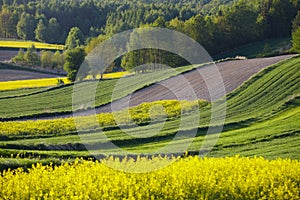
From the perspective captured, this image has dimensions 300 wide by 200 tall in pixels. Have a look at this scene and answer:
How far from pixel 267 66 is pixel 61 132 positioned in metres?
24.1

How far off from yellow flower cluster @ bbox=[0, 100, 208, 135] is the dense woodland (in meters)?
38.8

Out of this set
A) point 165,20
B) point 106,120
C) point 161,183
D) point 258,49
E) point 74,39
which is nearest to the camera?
point 161,183

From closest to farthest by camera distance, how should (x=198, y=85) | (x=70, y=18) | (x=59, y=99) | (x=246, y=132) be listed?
(x=246, y=132) → (x=198, y=85) → (x=59, y=99) → (x=70, y=18)

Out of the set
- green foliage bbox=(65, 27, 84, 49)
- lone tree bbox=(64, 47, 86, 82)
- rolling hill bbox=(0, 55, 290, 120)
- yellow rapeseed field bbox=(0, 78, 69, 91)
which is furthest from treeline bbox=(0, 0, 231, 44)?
rolling hill bbox=(0, 55, 290, 120)

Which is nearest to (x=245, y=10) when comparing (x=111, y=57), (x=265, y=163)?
(x=111, y=57)

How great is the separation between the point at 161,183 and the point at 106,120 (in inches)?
920

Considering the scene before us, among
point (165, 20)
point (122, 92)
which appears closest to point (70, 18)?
point (165, 20)

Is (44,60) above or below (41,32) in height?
below

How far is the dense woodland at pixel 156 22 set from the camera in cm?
9288

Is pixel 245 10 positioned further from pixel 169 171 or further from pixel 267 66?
pixel 169 171

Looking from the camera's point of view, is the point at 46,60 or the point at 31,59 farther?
the point at 46,60

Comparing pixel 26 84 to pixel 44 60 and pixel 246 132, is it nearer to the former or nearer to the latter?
pixel 44 60

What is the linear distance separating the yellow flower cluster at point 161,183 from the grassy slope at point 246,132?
13.4ft

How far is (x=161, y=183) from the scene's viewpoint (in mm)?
16484
